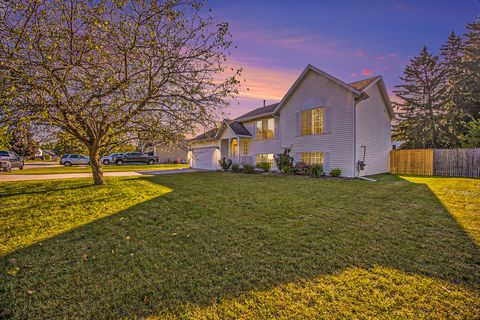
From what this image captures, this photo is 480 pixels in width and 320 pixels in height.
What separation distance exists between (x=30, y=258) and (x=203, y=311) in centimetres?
300

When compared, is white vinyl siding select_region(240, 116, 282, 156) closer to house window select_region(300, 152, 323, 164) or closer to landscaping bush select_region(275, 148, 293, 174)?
landscaping bush select_region(275, 148, 293, 174)

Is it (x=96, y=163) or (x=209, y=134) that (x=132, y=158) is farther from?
(x=96, y=163)

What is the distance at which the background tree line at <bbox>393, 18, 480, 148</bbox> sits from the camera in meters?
21.2

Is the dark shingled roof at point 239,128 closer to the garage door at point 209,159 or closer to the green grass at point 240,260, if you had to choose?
the garage door at point 209,159

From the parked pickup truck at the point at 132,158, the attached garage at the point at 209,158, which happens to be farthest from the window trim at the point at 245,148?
the parked pickup truck at the point at 132,158

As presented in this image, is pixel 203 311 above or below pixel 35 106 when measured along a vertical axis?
below

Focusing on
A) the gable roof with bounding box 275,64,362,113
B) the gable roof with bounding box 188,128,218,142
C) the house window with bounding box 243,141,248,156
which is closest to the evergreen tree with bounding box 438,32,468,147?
the gable roof with bounding box 275,64,362,113

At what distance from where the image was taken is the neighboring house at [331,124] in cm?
1218

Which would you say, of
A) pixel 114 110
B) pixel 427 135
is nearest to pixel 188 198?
pixel 114 110

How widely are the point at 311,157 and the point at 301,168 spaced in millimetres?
1175

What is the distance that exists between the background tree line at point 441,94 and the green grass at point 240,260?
2169cm

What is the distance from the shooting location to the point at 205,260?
3.23 m

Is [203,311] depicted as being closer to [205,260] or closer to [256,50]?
[205,260]

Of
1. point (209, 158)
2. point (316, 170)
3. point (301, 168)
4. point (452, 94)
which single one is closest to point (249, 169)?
point (301, 168)
